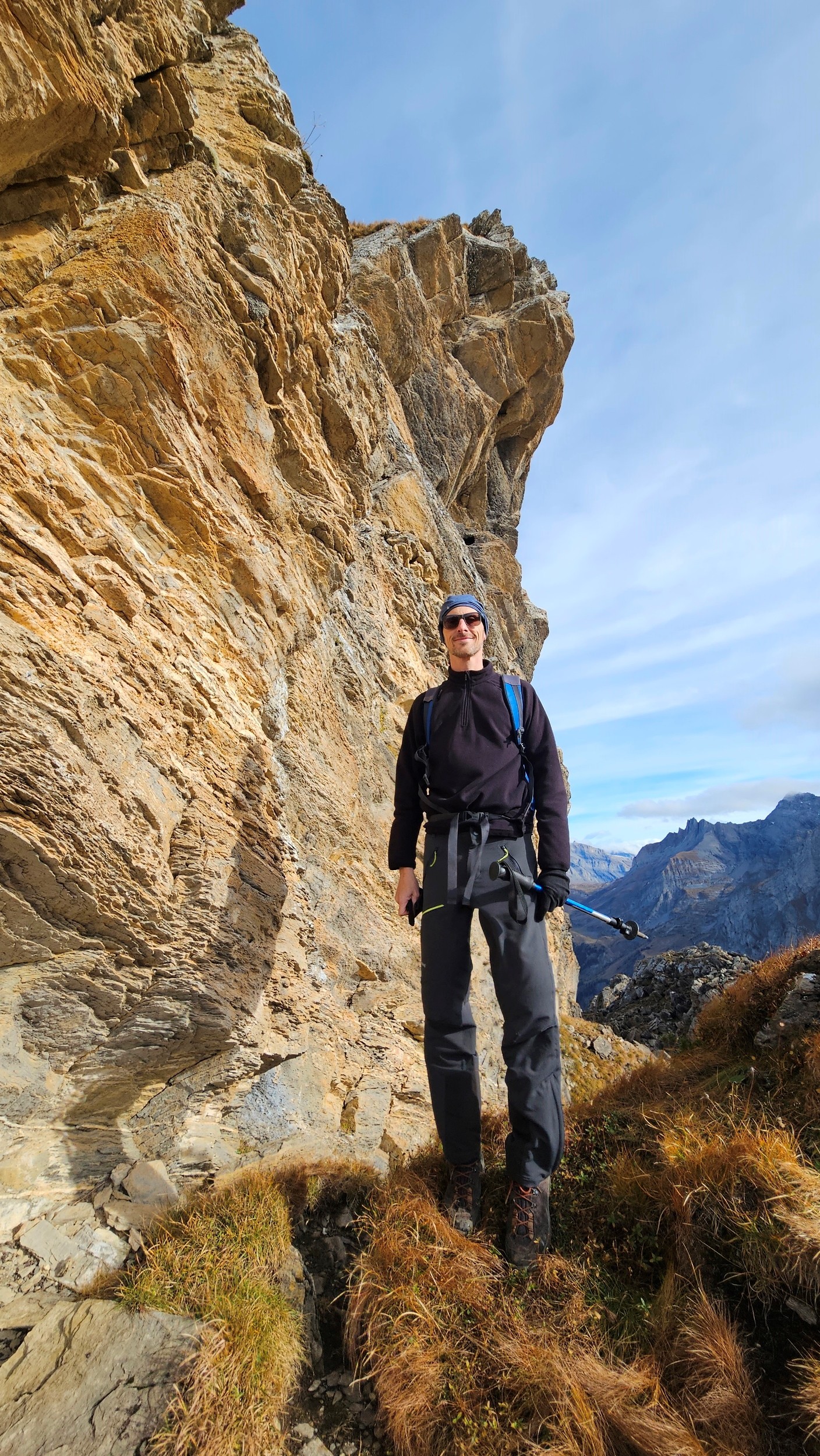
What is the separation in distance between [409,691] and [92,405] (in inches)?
282

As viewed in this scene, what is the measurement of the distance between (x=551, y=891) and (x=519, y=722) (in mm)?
1419

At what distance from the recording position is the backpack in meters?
4.98

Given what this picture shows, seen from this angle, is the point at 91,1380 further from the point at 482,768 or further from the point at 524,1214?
the point at 482,768

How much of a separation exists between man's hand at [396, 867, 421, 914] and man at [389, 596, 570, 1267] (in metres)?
0.01

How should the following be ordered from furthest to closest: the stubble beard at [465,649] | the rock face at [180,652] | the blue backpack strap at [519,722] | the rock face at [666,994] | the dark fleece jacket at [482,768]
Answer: the rock face at [666,994]
the stubble beard at [465,649]
the blue backpack strap at [519,722]
the dark fleece jacket at [482,768]
the rock face at [180,652]

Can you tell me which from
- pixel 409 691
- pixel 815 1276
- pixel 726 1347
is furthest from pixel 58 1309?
pixel 409 691

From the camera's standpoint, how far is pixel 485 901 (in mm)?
4520

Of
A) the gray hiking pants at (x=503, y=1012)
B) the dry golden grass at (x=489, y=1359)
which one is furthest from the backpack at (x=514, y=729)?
the dry golden grass at (x=489, y=1359)

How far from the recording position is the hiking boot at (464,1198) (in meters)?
4.26

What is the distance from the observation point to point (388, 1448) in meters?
3.16

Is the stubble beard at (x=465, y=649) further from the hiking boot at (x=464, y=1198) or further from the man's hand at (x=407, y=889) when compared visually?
the hiking boot at (x=464, y=1198)

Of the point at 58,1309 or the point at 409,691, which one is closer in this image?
the point at 58,1309

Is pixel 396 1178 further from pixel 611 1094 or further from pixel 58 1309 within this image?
pixel 611 1094

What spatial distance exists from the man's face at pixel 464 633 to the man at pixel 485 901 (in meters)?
0.02
